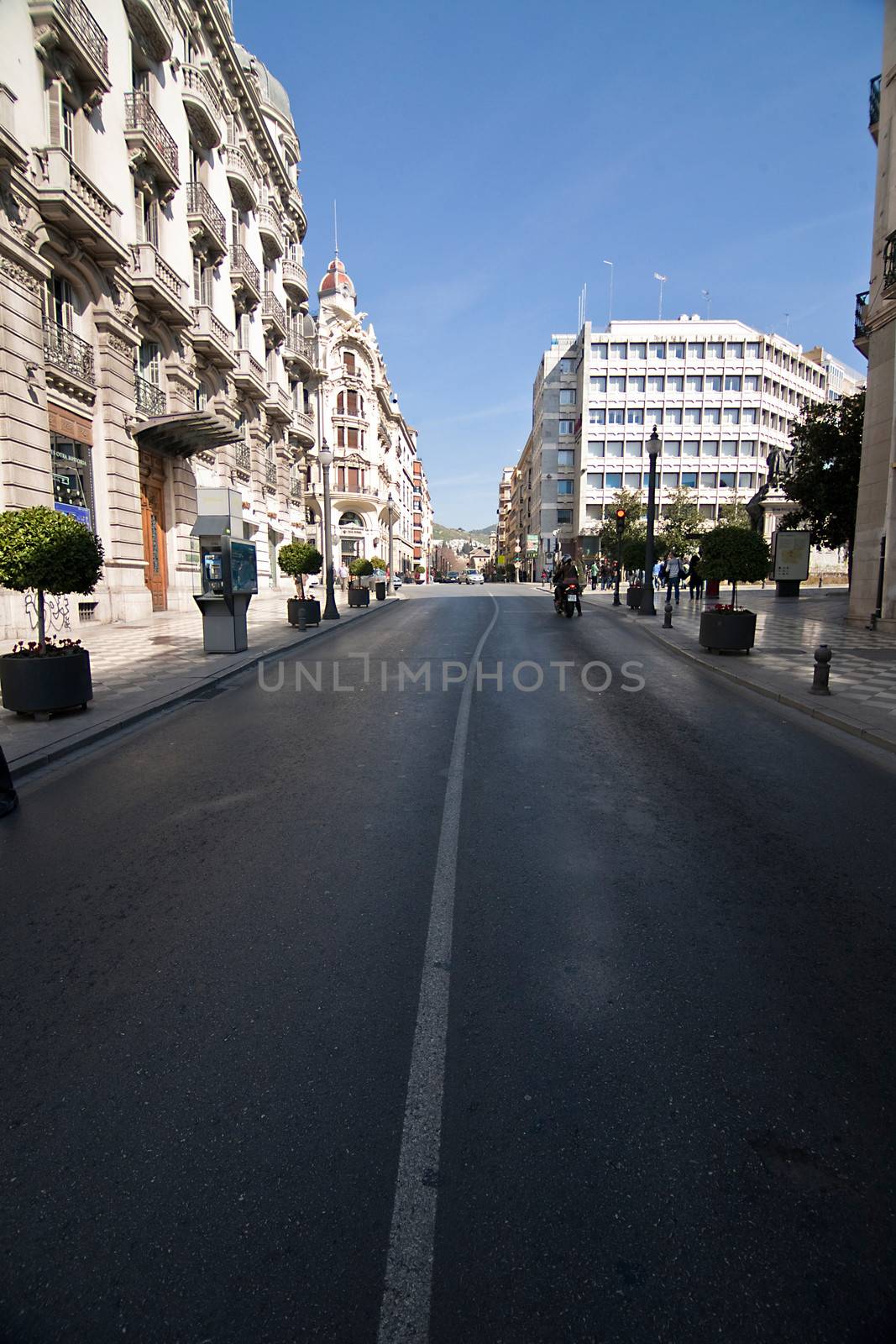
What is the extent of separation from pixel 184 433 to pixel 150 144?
Result: 7658 mm

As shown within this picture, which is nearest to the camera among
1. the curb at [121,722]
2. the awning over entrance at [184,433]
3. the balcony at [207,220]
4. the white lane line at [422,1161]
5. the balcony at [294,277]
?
the white lane line at [422,1161]

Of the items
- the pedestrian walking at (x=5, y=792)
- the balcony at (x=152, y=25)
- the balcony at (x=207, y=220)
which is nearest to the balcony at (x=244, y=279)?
the balcony at (x=207, y=220)

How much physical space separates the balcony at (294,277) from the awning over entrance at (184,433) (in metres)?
16.9

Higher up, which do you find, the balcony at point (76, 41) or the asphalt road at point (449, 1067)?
the balcony at point (76, 41)

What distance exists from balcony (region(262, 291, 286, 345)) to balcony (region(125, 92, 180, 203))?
10.1 m

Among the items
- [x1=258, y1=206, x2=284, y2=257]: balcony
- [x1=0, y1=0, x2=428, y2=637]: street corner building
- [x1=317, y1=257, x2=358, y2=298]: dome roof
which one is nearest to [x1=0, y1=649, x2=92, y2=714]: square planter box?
[x1=0, y1=0, x2=428, y2=637]: street corner building

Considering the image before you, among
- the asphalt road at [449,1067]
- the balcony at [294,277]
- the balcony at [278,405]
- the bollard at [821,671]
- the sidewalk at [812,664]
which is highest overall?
the balcony at [294,277]

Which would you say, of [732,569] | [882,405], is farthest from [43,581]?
[882,405]

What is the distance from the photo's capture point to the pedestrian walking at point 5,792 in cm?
501

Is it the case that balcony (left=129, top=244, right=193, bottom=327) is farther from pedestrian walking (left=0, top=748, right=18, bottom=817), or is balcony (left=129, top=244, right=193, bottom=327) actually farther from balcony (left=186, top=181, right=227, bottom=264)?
pedestrian walking (left=0, top=748, right=18, bottom=817)

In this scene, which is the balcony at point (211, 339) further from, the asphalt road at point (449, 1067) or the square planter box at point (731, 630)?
the asphalt road at point (449, 1067)

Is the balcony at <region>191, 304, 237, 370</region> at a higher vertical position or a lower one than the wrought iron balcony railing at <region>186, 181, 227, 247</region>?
lower

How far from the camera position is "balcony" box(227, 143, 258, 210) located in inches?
1102

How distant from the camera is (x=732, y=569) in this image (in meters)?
12.7
